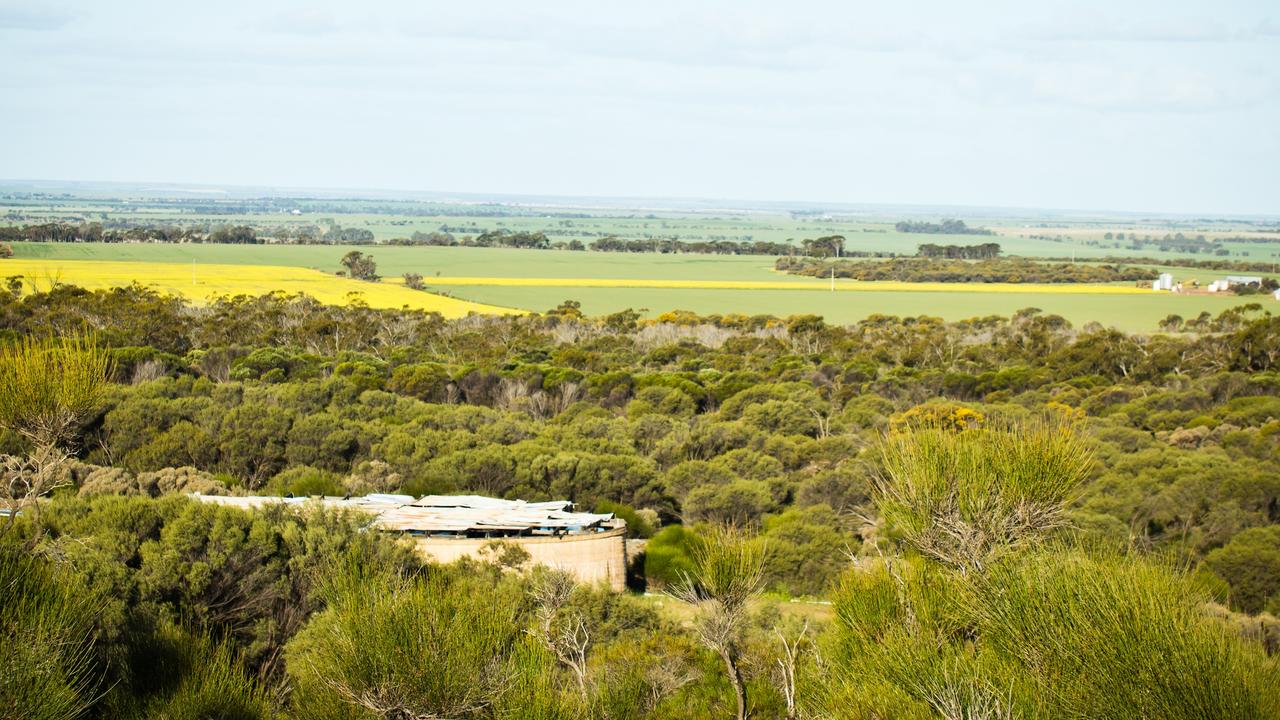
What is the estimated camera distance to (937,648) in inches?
324

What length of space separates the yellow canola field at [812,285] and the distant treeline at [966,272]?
3585 millimetres

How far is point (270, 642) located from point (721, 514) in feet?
35.5

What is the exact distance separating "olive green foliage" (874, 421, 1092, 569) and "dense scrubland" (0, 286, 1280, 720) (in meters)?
0.03

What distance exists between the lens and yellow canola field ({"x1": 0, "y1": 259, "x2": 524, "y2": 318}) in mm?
62344

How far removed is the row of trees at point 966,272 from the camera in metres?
104

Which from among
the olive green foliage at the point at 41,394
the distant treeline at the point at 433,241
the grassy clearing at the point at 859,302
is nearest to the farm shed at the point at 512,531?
the olive green foliage at the point at 41,394

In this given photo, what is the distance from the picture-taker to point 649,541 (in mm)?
19391

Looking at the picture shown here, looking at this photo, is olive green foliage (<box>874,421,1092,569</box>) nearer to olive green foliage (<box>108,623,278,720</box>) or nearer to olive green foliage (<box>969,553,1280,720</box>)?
olive green foliage (<box>969,553,1280,720</box>)

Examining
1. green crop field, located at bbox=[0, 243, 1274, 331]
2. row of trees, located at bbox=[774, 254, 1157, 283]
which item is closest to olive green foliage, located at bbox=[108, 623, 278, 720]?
green crop field, located at bbox=[0, 243, 1274, 331]

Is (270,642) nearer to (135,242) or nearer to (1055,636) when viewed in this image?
(1055,636)

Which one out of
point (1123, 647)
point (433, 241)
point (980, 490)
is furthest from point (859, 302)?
point (1123, 647)

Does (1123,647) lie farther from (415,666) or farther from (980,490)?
(415,666)

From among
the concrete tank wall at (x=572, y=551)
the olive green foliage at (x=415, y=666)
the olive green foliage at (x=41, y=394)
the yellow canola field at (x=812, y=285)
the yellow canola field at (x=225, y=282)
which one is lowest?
the yellow canola field at (x=812, y=285)

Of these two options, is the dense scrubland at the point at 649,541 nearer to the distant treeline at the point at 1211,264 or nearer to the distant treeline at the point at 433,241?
the distant treeline at the point at 433,241
